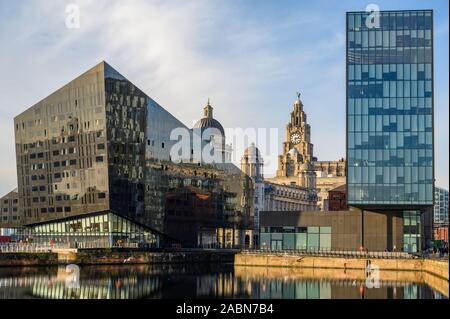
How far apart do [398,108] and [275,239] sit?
28.2m

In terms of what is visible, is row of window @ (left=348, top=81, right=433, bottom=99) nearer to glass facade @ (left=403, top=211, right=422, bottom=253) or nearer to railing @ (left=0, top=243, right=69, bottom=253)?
glass facade @ (left=403, top=211, right=422, bottom=253)

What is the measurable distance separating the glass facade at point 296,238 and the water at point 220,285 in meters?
18.4

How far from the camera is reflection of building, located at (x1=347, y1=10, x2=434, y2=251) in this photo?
105438 millimetres

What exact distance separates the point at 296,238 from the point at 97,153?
3434cm

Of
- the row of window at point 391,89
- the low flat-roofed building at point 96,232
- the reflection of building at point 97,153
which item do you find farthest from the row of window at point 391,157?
the low flat-roofed building at point 96,232

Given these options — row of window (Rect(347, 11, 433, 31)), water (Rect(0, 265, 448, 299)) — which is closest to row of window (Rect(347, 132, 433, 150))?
row of window (Rect(347, 11, 433, 31))

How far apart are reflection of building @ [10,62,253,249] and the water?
32192 millimetres

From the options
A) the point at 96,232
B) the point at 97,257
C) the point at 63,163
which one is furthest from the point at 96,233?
the point at 97,257

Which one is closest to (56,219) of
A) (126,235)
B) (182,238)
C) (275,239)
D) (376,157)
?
(126,235)

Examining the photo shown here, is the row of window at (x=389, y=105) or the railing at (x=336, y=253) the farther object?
the row of window at (x=389, y=105)

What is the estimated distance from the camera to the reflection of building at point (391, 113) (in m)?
105

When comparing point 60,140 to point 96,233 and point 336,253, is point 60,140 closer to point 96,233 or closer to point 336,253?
point 96,233

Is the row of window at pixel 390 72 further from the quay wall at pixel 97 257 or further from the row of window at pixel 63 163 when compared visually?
the row of window at pixel 63 163
